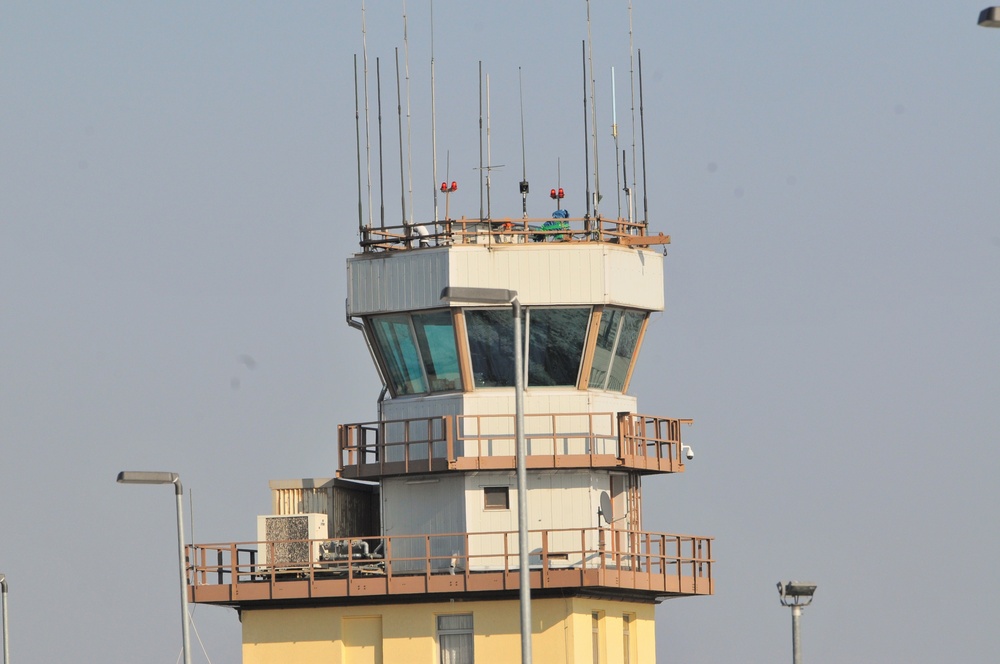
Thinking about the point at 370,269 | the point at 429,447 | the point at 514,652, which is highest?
the point at 370,269

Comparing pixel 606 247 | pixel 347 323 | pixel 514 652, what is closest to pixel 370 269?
pixel 347 323

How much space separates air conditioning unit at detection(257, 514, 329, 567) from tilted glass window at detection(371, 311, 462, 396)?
11.6 feet

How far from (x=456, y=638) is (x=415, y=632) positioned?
35.7 inches

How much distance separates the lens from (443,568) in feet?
177

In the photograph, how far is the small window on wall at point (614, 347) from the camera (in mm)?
54750

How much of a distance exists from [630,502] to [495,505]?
3.48 m

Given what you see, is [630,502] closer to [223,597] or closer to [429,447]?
[429,447]

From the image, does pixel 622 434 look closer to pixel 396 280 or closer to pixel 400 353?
pixel 400 353

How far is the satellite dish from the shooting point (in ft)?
179

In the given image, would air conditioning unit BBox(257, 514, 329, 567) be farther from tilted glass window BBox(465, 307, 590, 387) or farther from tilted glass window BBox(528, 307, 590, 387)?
tilted glass window BBox(528, 307, 590, 387)

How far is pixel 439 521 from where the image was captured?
178ft

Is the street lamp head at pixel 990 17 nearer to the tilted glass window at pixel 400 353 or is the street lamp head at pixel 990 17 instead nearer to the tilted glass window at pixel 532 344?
the tilted glass window at pixel 532 344

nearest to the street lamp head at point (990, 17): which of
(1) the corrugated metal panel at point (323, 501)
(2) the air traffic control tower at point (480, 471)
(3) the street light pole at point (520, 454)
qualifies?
(3) the street light pole at point (520, 454)

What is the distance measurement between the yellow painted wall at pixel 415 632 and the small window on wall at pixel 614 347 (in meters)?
4.94
